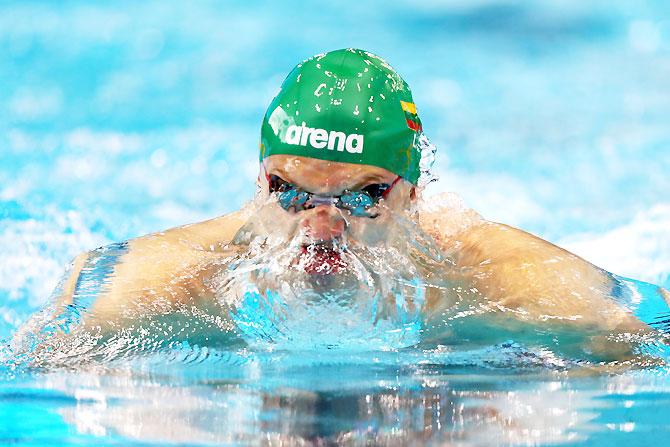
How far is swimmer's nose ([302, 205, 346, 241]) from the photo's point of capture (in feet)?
11.6

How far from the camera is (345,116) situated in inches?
148

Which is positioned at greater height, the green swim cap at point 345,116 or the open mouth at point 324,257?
the green swim cap at point 345,116

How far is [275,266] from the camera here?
3.73 meters

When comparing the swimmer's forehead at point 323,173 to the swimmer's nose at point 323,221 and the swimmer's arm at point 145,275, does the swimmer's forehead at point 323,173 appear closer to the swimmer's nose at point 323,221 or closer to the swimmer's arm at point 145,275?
the swimmer's nose at point 323,221

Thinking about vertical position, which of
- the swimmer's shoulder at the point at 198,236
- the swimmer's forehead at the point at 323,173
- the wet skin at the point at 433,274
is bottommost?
the wet skin at the point at 433,274

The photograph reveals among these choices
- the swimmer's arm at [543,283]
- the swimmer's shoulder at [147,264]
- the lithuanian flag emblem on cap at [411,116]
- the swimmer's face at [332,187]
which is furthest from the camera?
the lithuanian flag emblem on cap at [411,116]

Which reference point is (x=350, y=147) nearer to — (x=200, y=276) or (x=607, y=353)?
(x=200, y=276)

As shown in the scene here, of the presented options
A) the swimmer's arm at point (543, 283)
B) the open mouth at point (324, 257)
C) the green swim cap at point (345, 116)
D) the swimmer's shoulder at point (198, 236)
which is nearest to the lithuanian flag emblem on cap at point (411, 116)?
the green swim cap at point (345, 116)

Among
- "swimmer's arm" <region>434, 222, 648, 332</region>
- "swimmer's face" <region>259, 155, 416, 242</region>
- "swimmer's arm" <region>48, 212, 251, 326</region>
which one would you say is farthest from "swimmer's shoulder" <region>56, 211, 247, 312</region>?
"swimmer's arm" <region>434, 222, 648, 332</region>

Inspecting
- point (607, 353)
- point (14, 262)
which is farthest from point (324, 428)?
point (14, 262)

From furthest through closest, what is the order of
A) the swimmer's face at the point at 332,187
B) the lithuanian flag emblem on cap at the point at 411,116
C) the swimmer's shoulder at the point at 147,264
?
the lithuanian flag emblem on cap at the point at 411,116
the swimmer's shoulder at the point at 147,264
the swimmer's face at the point at 332,187

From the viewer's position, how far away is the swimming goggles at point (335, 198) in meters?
3.57

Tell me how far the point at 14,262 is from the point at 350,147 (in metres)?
4.44

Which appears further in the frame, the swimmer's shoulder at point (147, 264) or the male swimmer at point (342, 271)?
the swimmer's shoulder at point (147, 264)
